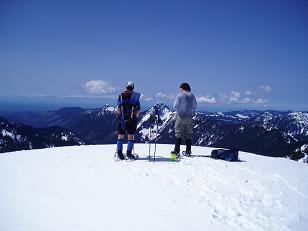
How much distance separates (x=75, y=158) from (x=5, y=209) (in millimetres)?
6826

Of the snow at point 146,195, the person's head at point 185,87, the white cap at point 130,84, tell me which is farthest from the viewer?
the person's head at point 185,87

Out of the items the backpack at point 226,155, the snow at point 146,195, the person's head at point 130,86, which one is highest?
the person's head at point 130,86

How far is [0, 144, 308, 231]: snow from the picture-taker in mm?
7367

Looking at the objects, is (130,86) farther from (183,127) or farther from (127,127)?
(183,127)

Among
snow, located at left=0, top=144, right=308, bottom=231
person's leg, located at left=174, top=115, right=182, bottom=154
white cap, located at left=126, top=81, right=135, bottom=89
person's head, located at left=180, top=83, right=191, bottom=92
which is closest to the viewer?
snow, located at left=0, top=144, right=308, bottom=231

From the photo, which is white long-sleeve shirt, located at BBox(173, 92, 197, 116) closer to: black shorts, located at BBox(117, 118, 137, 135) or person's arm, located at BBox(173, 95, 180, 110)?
person's arm, located at BBox(173, 95, 180, 110)

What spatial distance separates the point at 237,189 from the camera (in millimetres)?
10547

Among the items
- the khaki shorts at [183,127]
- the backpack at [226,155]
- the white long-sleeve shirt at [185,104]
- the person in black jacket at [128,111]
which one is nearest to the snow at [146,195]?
the backpack at [226,155]

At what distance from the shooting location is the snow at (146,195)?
737 cm

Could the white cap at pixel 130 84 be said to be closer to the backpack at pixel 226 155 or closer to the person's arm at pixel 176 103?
the person's arm at pixel 176 103

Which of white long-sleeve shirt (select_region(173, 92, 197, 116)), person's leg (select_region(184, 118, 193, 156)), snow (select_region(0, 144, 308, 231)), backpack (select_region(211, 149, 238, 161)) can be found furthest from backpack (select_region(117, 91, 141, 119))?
backpack (select_region(211, 149, 238, 161))

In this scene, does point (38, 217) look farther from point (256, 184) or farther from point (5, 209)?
point (256, 184)

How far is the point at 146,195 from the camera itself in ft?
30.6

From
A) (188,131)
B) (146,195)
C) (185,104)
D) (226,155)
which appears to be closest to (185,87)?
(185,104)
